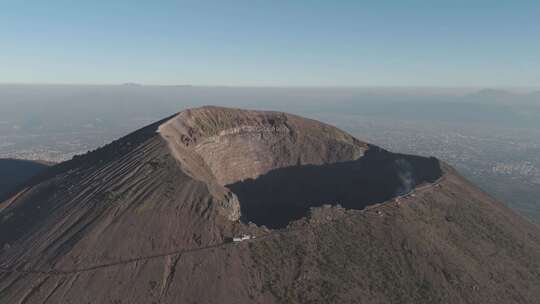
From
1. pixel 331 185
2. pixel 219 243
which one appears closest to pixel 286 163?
pixel 331 185

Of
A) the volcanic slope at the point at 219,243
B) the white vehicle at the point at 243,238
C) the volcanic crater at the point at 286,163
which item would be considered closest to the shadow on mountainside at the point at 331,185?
the volcanic crater at the point at 286,163

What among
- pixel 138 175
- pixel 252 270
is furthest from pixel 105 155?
pixel 252 270

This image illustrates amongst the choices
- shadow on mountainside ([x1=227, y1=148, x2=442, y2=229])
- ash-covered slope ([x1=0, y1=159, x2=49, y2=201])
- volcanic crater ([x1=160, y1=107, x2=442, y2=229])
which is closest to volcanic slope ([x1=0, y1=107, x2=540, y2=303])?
shadow on mountainside ([x1=227, y1=148, x2=442, y2=229])

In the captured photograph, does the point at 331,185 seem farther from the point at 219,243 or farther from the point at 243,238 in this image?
the point at 219,243

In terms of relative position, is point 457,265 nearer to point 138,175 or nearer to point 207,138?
point 138,175

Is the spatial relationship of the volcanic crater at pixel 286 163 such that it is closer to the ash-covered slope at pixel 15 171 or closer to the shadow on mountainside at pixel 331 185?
the shadow on mountainside at pixel 331 185

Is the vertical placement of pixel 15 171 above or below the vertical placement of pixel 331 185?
below
